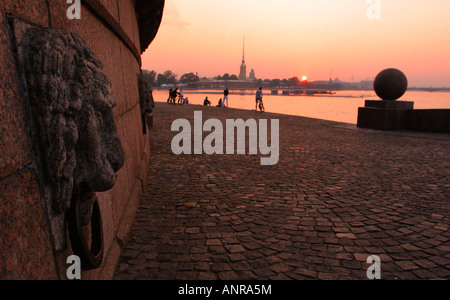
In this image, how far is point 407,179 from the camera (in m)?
5.52

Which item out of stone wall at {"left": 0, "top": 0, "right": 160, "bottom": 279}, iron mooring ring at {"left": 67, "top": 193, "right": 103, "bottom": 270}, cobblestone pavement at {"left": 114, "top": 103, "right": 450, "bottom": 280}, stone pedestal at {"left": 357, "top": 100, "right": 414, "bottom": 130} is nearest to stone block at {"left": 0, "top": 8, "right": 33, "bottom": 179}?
stone wall at {"left": 0, "top": 0, "right": 160, "bottom": 279}

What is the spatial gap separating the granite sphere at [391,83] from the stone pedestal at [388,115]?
33 cm

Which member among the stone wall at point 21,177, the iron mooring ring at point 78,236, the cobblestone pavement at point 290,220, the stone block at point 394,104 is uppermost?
the stone block at point 394,104

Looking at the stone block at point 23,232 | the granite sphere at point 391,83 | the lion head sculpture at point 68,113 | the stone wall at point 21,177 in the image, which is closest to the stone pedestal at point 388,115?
the granite sphere at point 391,83

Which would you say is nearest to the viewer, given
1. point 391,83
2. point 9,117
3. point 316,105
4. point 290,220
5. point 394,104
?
point 9,117

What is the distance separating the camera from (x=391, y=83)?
12000 millimetres

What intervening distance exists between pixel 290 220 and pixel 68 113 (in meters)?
3.06

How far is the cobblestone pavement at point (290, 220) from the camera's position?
2.79m

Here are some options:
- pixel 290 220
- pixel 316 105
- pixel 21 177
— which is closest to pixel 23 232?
pixel 21 177

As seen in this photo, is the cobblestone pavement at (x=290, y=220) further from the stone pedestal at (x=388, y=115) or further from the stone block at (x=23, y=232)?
the stone pedestal at (x=388, y=115)

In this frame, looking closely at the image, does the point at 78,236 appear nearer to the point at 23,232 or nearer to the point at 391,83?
the point at 23,232

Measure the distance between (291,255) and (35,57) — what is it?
2.73m
